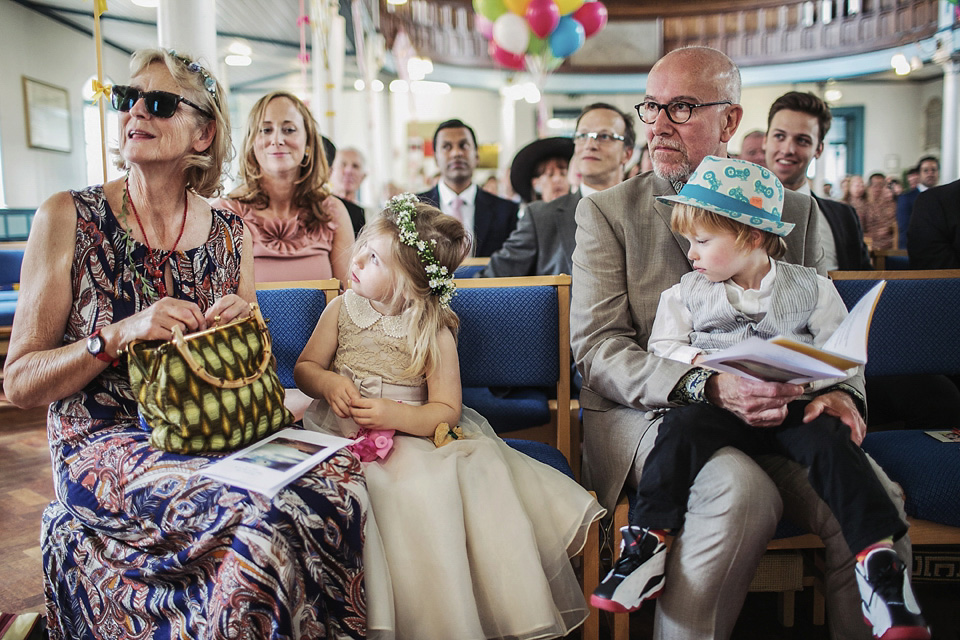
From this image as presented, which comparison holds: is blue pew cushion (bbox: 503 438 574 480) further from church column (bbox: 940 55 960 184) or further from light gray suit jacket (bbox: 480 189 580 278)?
church column (bbox: 940 55 960 184)

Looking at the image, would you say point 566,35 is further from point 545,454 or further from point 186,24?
point 545,454

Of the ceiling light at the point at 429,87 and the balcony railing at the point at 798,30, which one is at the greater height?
the balcony railing at the point at 798,30

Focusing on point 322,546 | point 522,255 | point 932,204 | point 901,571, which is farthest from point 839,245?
point 322,546

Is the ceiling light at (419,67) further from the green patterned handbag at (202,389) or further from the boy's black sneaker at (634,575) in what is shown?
the boy's black sneaker at (634,575)

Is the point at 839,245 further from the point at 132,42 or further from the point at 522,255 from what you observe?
the point at 132,42

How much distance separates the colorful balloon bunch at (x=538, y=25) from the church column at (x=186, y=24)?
16.7 ft

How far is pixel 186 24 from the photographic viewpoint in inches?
138

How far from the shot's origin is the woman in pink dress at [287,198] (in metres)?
3.18

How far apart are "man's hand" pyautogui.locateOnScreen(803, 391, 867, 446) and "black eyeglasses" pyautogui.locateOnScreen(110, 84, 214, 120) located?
5.73 ft

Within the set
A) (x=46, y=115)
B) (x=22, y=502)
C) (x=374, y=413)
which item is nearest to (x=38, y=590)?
(x=22, y=502)

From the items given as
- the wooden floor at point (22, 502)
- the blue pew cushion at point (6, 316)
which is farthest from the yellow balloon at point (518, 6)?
the wooden floor at point (22, 502)

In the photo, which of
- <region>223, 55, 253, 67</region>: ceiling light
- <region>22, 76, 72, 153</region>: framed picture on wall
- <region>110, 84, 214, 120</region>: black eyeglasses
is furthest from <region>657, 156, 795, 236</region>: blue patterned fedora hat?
<region>223, 55, 253, 67</region>: ceiling light

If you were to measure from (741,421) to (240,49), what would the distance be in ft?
36.1

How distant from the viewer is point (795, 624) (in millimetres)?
2207
